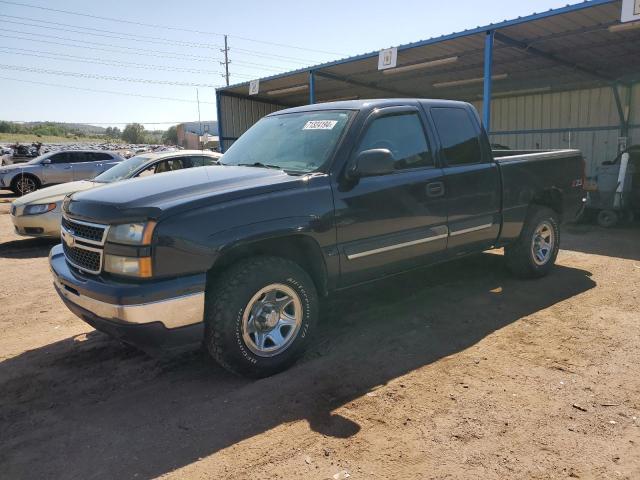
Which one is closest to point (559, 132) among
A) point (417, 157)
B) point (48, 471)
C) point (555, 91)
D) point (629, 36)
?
point (555, 91)

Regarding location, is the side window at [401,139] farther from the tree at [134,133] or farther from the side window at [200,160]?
the tree at [134,133]

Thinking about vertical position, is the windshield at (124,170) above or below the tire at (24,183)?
above

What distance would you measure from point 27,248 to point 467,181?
795 centimetres

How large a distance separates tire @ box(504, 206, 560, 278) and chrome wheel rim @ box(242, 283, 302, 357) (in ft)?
10.3

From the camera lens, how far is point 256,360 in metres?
3.55

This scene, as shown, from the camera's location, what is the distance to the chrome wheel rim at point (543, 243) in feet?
19.2

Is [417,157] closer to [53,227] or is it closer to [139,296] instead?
[139,296]

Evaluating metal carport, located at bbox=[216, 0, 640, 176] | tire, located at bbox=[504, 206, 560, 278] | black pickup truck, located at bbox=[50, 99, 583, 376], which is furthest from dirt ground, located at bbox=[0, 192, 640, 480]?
metal carport, located at bbox=[216, 0, 640, 176]

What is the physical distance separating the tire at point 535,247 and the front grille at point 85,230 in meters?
4.36

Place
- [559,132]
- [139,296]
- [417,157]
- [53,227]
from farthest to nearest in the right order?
[559,132]
[53,227]
[417,157]
[139,296]

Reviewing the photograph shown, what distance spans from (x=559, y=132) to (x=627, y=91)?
7.61ft

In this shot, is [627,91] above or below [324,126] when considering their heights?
above

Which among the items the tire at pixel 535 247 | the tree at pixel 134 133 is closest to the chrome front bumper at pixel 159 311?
the tire at pixel 535 247

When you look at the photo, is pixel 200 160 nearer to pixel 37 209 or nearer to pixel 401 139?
pixel 37 209
